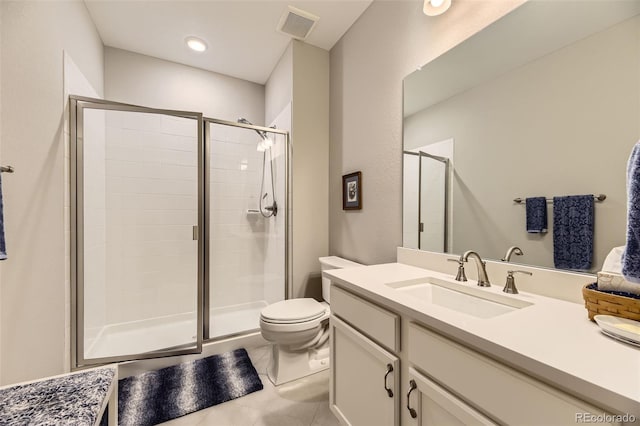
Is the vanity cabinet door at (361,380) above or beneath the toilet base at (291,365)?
above

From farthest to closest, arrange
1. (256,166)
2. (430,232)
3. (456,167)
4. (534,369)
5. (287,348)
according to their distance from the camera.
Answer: (256,166) → (287,348) → (430,232) → (456,167) → (534,369)

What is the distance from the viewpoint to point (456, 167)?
1.25 meters

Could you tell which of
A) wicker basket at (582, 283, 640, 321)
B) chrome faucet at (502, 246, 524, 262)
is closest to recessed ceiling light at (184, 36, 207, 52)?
chrome faucet at (502, 246, 524, 262)

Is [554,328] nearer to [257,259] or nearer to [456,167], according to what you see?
[456,167]

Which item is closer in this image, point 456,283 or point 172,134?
point 456,283

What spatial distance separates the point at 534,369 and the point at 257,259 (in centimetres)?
235

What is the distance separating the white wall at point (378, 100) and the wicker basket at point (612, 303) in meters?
0.92

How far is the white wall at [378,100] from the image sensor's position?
4.47ft

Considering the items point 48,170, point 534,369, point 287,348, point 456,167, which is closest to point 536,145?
point 456,167

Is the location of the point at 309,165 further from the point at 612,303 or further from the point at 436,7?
the point at 612,303

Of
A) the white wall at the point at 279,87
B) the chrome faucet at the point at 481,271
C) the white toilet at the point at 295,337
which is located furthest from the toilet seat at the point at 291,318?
the white wall at the point at 279,87

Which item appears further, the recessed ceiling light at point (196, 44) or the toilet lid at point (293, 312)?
the recessed ceiling light at point (196, 44)
